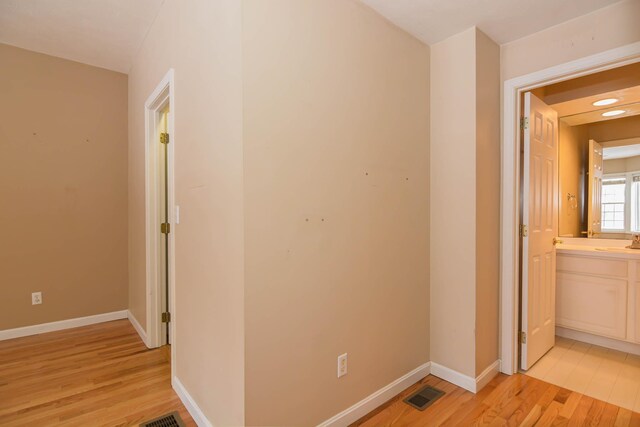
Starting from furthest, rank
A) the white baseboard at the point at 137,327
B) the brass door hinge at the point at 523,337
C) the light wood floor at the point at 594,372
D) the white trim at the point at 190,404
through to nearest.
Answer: the white baseboard at the point at 137,327
the brass door hinge at the point at 523,337
the light wood floor at the point at 594,372
the white trim at the point at 190,404

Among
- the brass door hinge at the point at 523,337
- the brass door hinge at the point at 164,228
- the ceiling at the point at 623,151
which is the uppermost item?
the ceiling at the point at 623,151

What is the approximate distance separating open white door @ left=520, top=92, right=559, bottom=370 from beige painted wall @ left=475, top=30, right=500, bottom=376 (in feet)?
0.72

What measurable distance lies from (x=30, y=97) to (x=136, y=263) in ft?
6.31

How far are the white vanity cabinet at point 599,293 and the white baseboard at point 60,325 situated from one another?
4.64 meters

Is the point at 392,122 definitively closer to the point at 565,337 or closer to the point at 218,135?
the point at 218,135

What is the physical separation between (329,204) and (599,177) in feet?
10.3

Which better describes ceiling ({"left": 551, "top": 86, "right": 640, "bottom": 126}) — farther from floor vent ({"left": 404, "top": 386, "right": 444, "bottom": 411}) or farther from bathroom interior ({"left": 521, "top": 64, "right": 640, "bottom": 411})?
floor vent ({"left": 404, "top": 386, "right": 444, "bottom": 411})

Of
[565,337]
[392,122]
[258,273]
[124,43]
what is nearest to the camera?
[258,273]

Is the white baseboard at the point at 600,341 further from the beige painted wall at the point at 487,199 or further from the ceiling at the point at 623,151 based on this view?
the ceiling at the point at 623,151

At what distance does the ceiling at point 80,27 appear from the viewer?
2.39 m

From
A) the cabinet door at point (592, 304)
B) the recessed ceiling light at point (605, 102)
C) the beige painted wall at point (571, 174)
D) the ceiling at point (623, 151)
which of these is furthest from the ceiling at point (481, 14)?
the cabinet door at point (592, 304)

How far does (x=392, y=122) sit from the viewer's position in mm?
2178

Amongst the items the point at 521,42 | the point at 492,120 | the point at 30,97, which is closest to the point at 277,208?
the point at 492,120

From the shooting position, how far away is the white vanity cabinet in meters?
2.71
